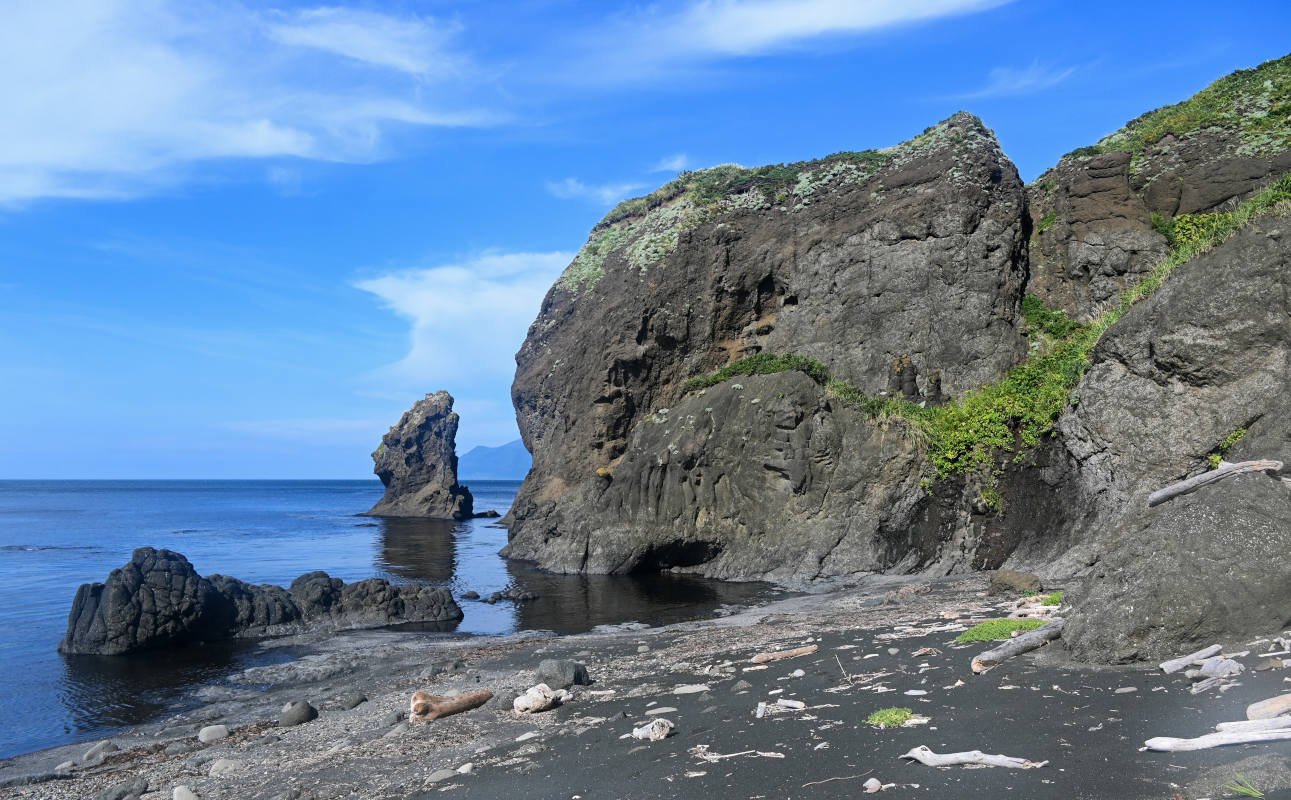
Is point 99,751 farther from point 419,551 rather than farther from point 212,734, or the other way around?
point 419,551

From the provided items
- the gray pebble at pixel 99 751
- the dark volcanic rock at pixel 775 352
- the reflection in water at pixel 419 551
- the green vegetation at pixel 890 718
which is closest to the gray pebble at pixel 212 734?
the gray pebble at pixel 99 751

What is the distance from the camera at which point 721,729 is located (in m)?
8.05

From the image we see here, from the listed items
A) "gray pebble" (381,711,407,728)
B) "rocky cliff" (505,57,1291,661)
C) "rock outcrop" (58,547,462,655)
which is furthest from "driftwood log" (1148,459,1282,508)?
"rock outcrop" (58,547,462,655)

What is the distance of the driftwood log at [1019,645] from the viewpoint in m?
8.78

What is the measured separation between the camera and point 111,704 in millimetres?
14953

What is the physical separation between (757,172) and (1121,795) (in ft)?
132

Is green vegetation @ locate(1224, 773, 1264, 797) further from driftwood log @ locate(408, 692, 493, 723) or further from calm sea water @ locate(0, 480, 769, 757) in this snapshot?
calm sea water @ locate(0, 480, 769, 757)

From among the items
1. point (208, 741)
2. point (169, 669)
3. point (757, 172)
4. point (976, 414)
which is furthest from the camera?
point (757, 172)

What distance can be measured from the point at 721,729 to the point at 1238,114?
3034 cm

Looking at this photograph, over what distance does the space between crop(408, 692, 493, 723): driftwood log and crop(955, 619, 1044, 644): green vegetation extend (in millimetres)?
6891

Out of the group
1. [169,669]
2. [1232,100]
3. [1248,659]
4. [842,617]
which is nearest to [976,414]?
[842,617]

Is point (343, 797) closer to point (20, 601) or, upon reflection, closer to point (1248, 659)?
point (1248, 659)

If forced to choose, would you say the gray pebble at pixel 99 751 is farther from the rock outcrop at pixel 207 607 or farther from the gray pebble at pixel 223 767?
the rock outcrop at pixel 207 607

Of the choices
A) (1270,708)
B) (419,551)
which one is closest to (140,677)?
(1270,708)
